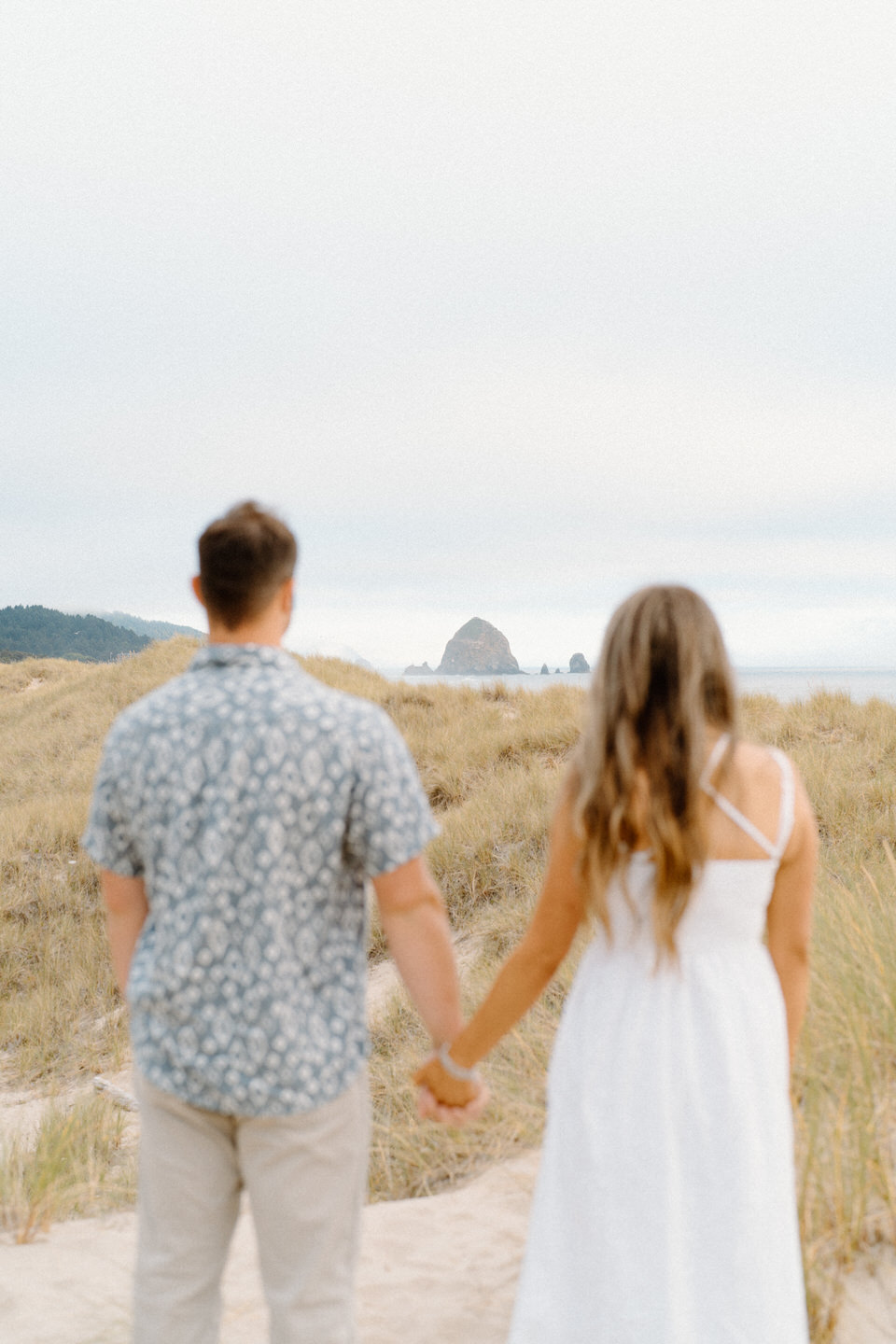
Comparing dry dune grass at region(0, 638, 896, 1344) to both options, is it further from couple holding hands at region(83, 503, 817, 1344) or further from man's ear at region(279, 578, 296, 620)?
man's ear at region(279, 578, 296, 620)

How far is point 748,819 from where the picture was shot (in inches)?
79.0

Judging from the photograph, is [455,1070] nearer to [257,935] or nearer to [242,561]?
[257,935]

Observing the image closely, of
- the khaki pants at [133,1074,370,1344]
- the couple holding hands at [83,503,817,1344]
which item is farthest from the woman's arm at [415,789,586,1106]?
the khaki pants at [133,1074,370,1344]

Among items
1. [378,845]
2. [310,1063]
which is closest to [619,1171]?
[310,1063]

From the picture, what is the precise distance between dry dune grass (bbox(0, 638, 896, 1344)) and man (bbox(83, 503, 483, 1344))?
1.60 metres

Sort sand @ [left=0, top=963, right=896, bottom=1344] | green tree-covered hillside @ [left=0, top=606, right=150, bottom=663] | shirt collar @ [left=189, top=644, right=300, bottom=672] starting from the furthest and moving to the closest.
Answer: green tree-covered hillside @ [left=0, top=606, right=150, bottom=663]
sand @ [left=0, top=963, right=896, bottom=1344]
shirt collar @ [left=189, top=644, right=300, bottom=672]

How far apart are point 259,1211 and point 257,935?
57 centimetres

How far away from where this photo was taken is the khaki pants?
1.94 meters

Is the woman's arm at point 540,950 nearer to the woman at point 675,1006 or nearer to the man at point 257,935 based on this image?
the woman at point 675,1006

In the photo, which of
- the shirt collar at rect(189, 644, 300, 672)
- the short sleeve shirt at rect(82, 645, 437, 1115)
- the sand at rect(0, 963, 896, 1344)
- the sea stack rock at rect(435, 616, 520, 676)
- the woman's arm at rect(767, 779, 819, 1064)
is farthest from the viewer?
the sea stack rock at rect(435, 616, 520, 676)

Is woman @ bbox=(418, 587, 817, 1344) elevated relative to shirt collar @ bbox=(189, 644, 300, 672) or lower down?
lower down

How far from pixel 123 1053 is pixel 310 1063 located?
587 cm

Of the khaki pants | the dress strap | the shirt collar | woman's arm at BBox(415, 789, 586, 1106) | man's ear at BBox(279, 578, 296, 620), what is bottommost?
the khaki pants

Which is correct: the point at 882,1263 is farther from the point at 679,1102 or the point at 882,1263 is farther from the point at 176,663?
the point at 176,663
